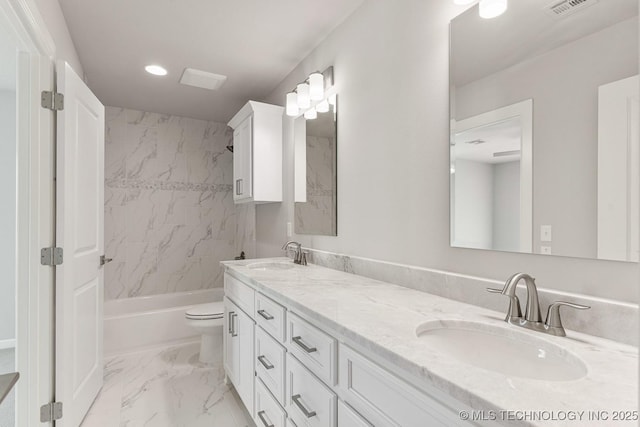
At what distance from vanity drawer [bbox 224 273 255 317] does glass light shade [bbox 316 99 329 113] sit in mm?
1243

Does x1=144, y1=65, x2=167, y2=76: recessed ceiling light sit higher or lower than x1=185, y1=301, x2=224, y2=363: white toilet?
higher

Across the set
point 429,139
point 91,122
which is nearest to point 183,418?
point 91,122

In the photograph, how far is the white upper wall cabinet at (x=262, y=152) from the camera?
105 inches

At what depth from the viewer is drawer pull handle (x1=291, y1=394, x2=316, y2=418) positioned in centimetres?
113

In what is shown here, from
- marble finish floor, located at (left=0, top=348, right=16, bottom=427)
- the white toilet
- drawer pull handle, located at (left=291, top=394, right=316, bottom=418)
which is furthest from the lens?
the white toilet

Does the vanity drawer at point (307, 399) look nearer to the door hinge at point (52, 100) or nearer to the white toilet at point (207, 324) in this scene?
the white toilet at point (207, 324)

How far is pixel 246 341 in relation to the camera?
1.87 m

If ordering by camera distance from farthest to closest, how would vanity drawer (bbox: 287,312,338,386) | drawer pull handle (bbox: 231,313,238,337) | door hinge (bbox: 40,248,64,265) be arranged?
drawer pull handle (bbox: 231,313,238,337), door hinge (bbox: 40,248,64,265), vanity drawer (bbox: 287,312,338,386)

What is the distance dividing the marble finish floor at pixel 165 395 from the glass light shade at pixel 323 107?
6.61 feet

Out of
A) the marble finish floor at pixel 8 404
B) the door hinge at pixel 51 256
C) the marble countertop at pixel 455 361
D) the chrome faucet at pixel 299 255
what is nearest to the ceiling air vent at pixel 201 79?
the chrome faucet at pixel 299 255

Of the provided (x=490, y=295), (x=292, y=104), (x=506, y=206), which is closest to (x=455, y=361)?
(x=490, y=295)

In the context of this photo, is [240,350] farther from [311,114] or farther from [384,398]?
[311,114]

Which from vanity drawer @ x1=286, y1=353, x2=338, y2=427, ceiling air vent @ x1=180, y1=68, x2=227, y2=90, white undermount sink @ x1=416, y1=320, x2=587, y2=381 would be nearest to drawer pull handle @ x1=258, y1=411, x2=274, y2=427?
vanity drawer @ x1=286, y1=353, x2=338, y2=427

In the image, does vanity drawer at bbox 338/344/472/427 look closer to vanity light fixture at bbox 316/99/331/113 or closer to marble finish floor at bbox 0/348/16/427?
vanity light fixture at bbox 316/99/331/113
